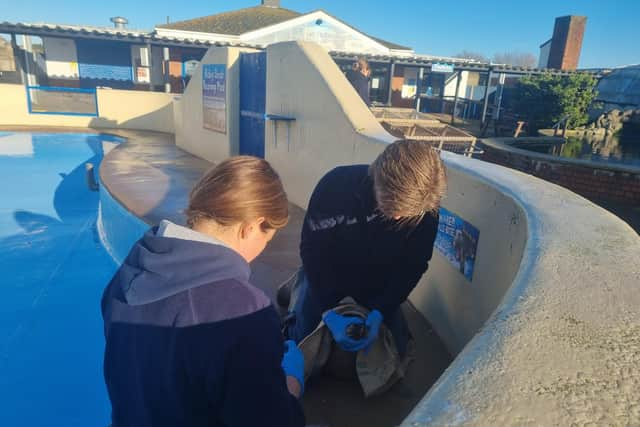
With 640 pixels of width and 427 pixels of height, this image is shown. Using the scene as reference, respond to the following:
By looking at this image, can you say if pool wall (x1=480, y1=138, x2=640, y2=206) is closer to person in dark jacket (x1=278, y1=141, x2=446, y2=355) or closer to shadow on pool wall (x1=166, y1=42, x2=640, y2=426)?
shadow on pool wall (x1=166, y1=42, x2=640, y2=426)

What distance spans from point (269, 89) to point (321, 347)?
471 centimetres

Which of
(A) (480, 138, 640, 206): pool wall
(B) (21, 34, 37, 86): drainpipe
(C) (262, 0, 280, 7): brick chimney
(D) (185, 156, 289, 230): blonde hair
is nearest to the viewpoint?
(D) (185, 156, 289, 230): blonde hair

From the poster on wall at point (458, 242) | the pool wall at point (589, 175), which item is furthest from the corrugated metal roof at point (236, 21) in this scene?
the poster on wall at point (458, 242)

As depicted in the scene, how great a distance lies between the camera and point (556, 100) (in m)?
15.9

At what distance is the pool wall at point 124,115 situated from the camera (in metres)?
14.8

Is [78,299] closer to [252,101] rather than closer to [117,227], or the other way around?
[117,227]

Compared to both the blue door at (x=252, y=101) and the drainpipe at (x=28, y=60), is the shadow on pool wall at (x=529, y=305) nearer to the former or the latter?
the blue door at (x=252, y=101)

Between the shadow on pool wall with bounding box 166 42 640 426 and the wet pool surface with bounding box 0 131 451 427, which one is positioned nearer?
the shadow on pool wall with bounding box 166 42 640 426

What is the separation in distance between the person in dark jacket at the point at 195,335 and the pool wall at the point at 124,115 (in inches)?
576

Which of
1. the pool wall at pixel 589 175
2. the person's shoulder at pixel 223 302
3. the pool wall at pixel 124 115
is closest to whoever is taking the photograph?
the person's shoulder at pixel 223 302

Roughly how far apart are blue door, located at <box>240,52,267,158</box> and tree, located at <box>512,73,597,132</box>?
478 inches

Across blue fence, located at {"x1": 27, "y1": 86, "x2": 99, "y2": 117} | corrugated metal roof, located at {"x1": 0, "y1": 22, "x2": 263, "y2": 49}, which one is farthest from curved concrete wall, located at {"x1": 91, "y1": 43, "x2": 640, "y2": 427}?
corrugated metal roof, located at {"x1": 0, "y1": 22, "x2": 263, "y2": 49}

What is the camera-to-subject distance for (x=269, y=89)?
642 centimetres

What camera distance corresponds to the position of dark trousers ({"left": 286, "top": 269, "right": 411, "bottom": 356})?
2553mm
